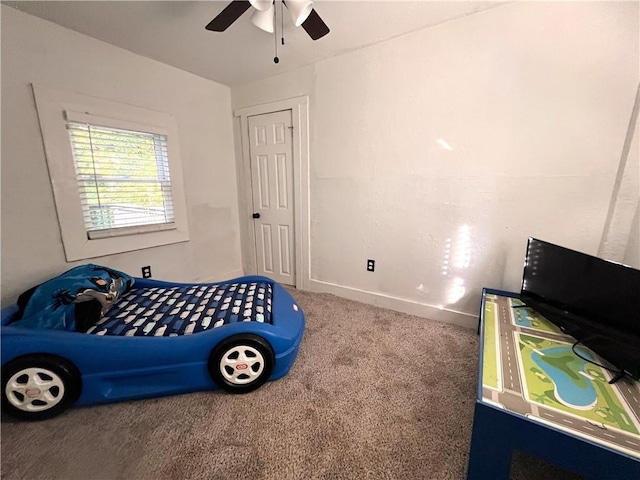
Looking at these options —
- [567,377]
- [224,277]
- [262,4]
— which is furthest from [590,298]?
[224,277]

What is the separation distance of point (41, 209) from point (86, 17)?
4.74 ft

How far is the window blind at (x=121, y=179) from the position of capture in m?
2.06

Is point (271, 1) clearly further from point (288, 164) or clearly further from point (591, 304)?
point (591, 304)

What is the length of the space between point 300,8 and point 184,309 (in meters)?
2.00

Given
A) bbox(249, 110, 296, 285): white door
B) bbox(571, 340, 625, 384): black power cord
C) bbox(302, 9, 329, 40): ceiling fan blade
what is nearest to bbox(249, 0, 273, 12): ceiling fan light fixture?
bbox(302, 9, 329, 40): ceiling fan blade

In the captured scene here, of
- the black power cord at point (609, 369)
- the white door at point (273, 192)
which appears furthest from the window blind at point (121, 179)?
the black power cord at point (609, 369)

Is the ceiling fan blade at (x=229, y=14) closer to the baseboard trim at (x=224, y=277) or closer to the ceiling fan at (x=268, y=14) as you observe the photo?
the ceiling fan at (x=268, y=14)

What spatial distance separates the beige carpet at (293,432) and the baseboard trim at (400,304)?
47 centimetres

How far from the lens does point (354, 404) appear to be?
4.55 feet

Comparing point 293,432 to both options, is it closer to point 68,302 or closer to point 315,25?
point 68,302

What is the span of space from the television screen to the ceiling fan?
1978mm

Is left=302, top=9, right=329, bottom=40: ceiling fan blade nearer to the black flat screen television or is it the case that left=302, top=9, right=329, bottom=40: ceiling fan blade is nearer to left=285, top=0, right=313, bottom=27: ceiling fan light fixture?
left=285, top=0, right=313, bottom=27: ceiling fan light fixture

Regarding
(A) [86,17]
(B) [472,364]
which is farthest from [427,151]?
(A) [86,17]

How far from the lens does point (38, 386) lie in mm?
1253
